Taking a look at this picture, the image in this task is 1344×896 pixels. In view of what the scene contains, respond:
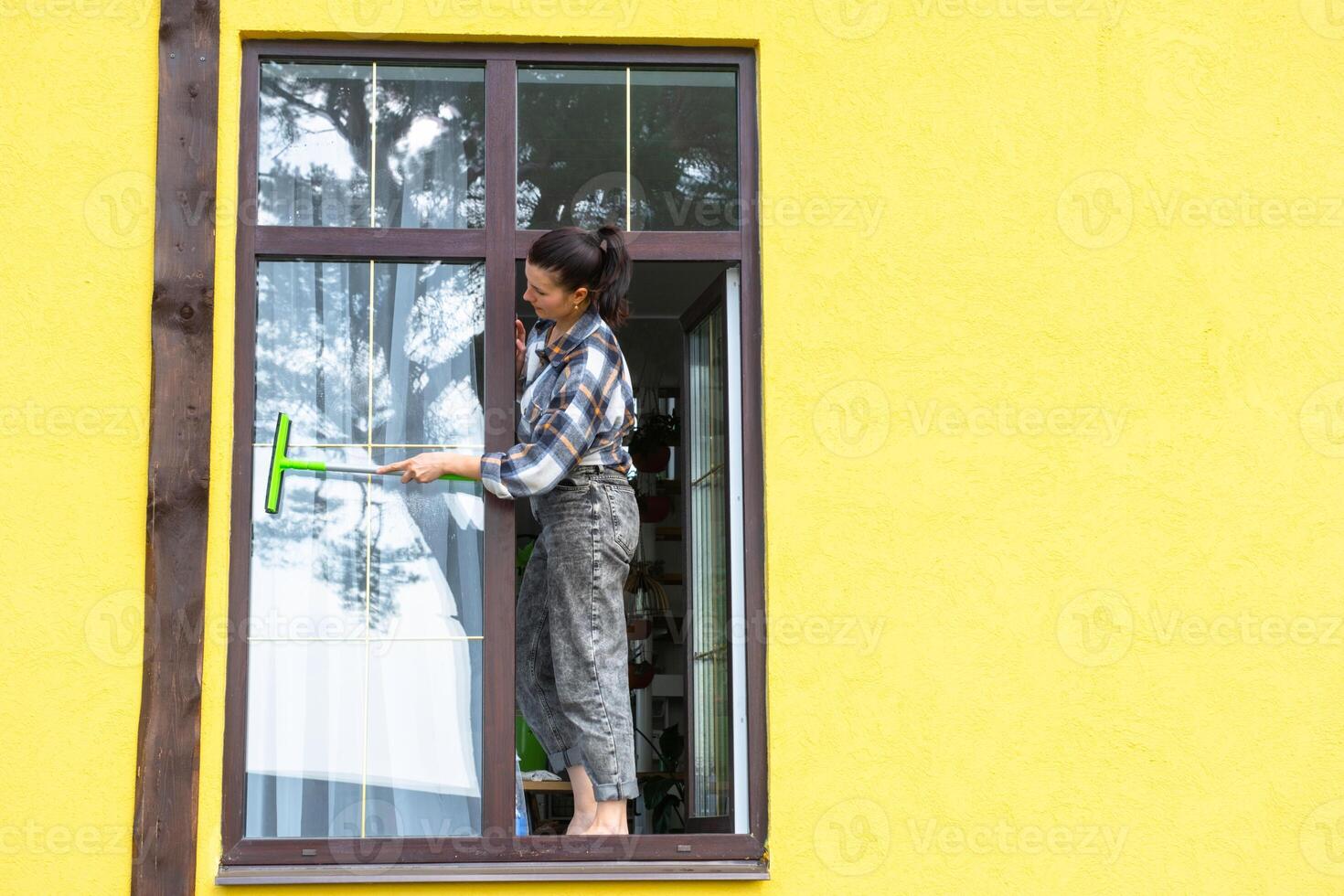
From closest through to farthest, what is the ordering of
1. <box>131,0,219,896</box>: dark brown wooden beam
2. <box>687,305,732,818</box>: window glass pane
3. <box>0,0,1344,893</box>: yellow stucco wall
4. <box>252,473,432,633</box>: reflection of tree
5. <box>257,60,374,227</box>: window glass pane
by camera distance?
<box>131,0,219,896</box>: dark brown wooden beam → <box>0,0,1344,893</box>: yellow stucco wall → <box>252,473,432,633</box>: reflection of tree → <box>257,60,374,227</box>: window glass pane → <box>687,305,732,818</box>: window glass pane

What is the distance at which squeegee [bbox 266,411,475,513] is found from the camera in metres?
3.96

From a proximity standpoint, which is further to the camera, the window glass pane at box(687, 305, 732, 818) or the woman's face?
the window glass pane at box(687, 305, 732, 818)

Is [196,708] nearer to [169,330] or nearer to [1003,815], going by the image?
[169,330]

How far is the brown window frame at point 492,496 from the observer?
3.98 metres

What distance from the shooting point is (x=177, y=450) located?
402 cm

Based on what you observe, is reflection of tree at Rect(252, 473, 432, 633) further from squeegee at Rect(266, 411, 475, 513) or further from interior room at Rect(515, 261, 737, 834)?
interior room at Rect(515, 261, 737, 834)

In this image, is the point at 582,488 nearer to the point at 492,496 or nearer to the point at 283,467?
the point at 492,496

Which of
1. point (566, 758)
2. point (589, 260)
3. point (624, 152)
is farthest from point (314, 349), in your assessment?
point (566, 758)

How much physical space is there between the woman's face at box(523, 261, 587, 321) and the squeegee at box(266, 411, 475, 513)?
1.68 ft

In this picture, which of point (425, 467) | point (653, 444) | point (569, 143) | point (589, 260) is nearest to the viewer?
point (425, 467)

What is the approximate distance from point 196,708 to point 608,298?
152cm

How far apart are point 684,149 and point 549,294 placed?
0.60 metres

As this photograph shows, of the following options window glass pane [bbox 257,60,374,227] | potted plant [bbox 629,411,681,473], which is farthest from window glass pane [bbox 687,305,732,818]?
potted plant [bbox 629,411,681,473]

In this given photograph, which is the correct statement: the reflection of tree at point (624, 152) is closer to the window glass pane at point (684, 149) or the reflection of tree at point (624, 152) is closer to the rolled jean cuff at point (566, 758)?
the window glass pane at point (684, 149)
